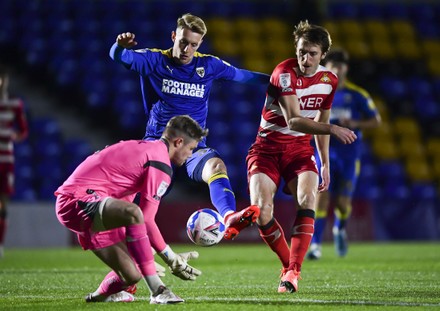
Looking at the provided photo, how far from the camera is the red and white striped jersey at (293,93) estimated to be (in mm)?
6891

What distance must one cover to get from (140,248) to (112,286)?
0.62 metres

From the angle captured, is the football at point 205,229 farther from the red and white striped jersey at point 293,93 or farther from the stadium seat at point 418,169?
the stadium seat at point 418,169

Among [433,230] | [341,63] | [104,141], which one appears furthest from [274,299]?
[104,141]

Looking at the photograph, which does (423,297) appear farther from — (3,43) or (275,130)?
(3,43)

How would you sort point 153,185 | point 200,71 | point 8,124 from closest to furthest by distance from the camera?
1. point 153,185
2. point 200,71
3. point 8,124

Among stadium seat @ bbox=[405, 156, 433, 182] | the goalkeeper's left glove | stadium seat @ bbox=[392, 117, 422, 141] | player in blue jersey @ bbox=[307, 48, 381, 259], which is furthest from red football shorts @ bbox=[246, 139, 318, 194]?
stadium seat @ bbox=[392, 117, 422, 141]

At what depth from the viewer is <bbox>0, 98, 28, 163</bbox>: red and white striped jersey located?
39.0 feet

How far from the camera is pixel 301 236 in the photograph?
6.75m

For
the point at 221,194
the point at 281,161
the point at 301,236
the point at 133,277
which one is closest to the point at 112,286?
the point at 133,277

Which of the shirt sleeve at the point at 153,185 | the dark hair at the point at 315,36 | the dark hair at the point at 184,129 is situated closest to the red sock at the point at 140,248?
the shirt sleeve at the point at 153,185

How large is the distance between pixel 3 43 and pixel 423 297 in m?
13.1

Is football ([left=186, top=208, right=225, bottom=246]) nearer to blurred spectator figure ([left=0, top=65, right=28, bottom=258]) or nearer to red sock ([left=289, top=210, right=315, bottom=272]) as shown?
red sock ([left=289, top=210, right=315, bottom=272])

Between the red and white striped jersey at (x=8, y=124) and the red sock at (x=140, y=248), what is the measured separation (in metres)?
6.88

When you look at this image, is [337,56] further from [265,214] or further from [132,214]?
[132,214]
